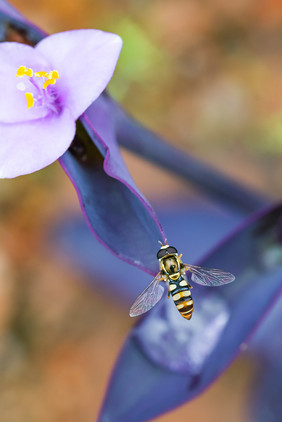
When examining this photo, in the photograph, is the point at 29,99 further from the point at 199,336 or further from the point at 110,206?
the point at 199,336

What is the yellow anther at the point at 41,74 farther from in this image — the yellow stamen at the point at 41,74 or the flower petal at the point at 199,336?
the flower petal at the point at 199,336

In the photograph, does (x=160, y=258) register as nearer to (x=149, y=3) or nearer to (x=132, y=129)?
(x=132, y=129)

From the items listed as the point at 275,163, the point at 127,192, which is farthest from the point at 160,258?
the point at 275,163

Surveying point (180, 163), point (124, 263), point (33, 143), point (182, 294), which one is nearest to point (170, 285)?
point (182, 294)

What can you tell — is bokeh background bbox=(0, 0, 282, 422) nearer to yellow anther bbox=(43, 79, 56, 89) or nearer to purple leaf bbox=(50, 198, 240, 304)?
purple leaf bbox=(50, 198, 240, 304)

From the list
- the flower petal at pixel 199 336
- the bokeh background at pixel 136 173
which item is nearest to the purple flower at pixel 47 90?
the flower petal at pixel 199 336

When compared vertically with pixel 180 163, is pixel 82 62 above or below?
above

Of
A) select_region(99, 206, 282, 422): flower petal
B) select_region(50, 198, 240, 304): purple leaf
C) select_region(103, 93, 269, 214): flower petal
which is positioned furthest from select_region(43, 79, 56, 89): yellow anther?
select_region(50, 198, 240, 304): purple leaf
